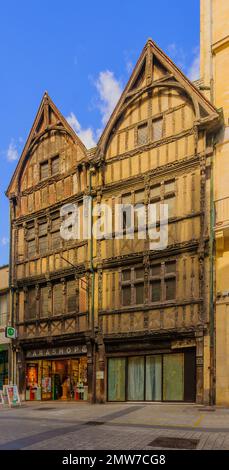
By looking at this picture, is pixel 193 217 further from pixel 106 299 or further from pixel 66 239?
pixel 66 239

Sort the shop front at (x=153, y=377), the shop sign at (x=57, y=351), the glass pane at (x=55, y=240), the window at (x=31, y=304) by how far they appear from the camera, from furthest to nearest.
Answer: the window at (x=31, y=304) → the glass pane at (x=55, y=240) → the shop sign at (x=57, y=351) → the shop front at (x=153, y=377)

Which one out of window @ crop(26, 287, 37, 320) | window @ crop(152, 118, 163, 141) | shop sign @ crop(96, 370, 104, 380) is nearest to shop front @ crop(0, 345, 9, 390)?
window @ crop(26, 287, 37, 320)

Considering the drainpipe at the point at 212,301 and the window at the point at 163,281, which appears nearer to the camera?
the drainpipe at the point at 212,301

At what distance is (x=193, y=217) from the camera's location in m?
19.5

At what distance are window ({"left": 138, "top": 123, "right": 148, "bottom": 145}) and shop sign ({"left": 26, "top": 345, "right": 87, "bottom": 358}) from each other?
936 centimetres

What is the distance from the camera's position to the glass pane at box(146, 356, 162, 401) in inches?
778

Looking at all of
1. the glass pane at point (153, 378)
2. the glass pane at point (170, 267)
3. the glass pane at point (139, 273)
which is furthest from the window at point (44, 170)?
the glass pane at point (153, 378)

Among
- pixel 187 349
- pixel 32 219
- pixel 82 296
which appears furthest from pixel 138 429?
pixel 32 219

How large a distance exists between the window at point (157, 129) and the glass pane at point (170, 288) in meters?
6.09

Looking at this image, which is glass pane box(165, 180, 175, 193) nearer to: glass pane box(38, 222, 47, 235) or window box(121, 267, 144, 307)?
window box(121, 267, 144, 307)

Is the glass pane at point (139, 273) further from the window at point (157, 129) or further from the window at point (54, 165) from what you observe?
the window at point (54, 165)

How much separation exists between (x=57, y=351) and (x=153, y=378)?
582cm

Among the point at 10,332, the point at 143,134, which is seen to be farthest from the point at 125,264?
the point at 10,332

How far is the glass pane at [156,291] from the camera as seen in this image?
797 inches
